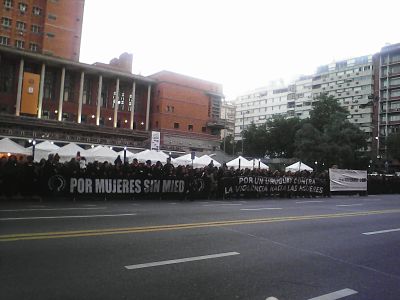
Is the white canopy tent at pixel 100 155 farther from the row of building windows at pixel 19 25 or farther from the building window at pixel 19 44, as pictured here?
the row of building windows at pixel 19 25

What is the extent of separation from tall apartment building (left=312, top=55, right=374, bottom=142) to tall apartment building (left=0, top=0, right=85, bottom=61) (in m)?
58.3

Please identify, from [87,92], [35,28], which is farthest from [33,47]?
[87,92]

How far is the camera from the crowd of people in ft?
52.5

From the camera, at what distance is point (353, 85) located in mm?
106500

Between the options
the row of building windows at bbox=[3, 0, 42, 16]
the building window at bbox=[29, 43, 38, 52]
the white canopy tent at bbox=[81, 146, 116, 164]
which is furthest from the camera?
the building window at bbox=[29, 43, 38, 52]

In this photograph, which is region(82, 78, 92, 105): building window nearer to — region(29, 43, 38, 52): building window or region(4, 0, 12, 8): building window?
region(29, 43, 38, 52): building window

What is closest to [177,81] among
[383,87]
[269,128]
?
[269,128]

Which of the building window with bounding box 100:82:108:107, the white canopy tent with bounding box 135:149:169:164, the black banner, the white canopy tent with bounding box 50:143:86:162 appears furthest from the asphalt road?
the building window with bounding box 100:82:108:107

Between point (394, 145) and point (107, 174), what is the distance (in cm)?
7438

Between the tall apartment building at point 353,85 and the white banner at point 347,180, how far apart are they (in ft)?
226

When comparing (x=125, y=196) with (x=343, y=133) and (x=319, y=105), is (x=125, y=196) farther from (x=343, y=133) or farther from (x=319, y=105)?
(x=319, y=105)

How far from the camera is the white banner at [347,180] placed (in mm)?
29922

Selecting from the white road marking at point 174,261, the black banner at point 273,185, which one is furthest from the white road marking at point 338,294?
the black banner at point 273,185

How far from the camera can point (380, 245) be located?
9117 millimetres
